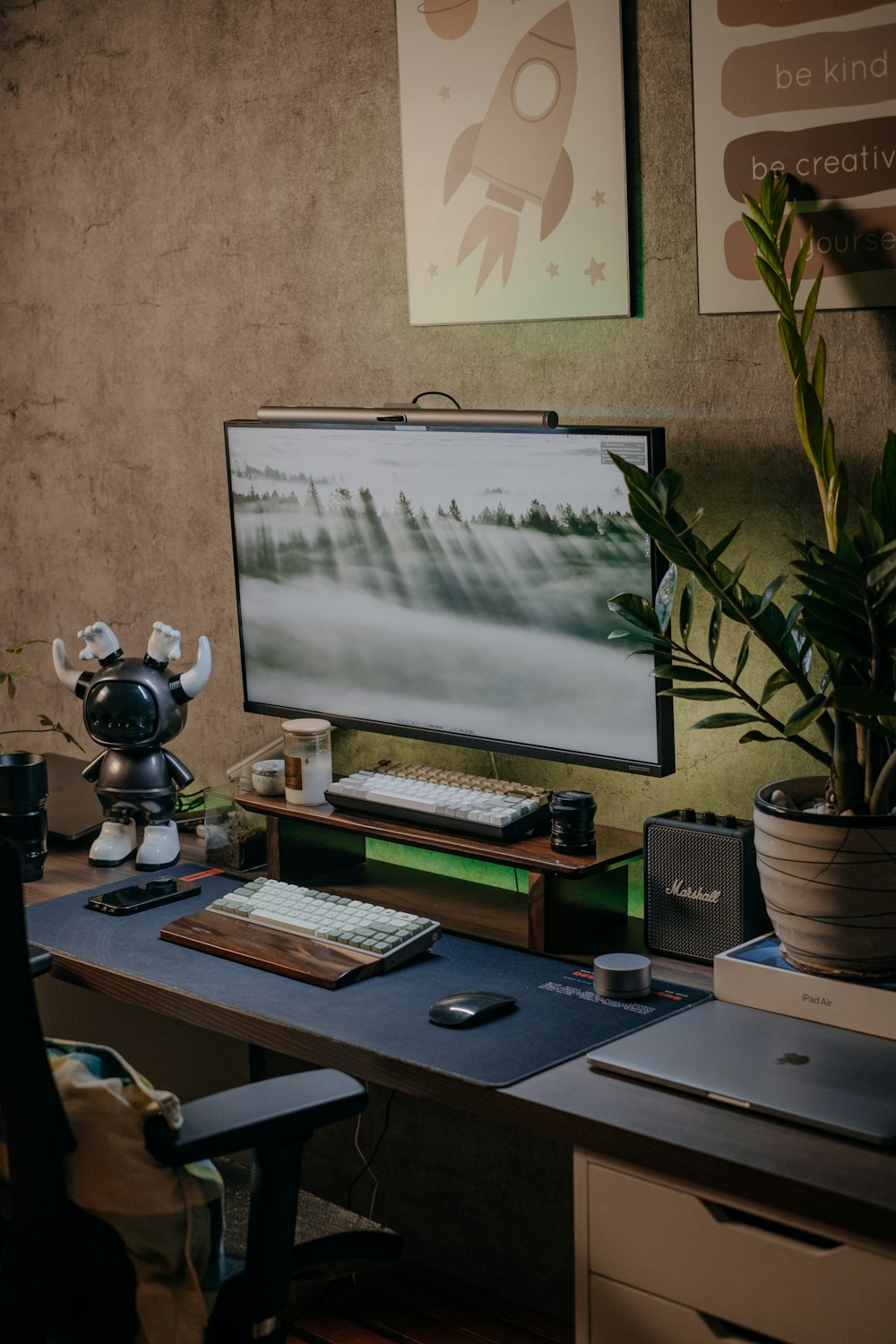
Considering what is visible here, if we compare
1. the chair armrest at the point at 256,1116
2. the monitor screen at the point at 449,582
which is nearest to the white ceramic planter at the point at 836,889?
the monitor screen at the point at 449,582

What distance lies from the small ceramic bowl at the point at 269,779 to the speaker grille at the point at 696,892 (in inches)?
27.6

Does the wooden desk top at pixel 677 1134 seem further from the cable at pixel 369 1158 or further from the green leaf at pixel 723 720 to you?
the cable at pixel 369 1158

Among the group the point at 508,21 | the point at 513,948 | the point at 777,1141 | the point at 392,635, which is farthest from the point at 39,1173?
the point at 508,21

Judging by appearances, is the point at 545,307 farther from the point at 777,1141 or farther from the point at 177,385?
the point at 777,1141

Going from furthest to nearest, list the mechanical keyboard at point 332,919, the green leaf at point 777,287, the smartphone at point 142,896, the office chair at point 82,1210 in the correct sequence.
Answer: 1. the smartphone at point 142,896
2. the mechanical keyboard at point 332,919
3. the green leaf at point 777,287
4. the office chair at point 82,1210

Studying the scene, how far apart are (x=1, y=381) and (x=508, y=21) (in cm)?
160

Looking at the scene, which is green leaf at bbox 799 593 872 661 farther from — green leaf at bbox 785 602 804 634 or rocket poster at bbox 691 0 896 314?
rocket poster at bbox 691 0 896 314

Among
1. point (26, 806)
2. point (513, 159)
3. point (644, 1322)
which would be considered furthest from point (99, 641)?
point (644, 1322)

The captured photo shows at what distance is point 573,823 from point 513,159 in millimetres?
1017

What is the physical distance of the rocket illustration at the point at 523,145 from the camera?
7.34 ft

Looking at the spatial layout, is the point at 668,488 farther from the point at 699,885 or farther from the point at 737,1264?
the point at 737,1264

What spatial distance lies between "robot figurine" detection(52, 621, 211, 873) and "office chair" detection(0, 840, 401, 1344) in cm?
95

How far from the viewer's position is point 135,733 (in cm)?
253

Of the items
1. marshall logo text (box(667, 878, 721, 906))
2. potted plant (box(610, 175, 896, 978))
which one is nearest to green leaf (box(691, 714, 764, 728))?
potted plant (box(610, 175, 896, 978))
